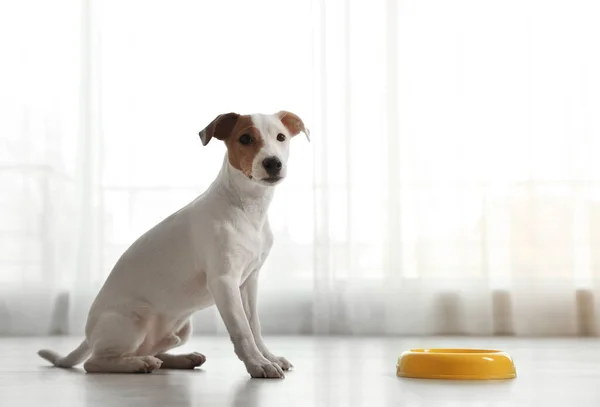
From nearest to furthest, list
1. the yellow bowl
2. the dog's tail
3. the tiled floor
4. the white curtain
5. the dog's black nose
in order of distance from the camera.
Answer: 1. the tiled floor
2. the yellow bowl
3. the dog's black nose
4. the dog's tail
5. the white curtain

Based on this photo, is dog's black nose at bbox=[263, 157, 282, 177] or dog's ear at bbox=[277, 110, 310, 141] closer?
dog's black nose at bbox=[263, 157, 282, 177]

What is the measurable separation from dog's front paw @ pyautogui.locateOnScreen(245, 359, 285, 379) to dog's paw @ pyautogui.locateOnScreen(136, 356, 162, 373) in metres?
0.30

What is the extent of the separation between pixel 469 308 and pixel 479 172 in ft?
2.10

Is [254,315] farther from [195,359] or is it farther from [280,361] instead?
[195,359]

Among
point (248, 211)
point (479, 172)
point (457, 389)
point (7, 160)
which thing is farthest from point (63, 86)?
point (457, 389)

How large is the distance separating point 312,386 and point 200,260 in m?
0.47

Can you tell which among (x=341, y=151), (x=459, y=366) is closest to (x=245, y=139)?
(x=459, y=366)

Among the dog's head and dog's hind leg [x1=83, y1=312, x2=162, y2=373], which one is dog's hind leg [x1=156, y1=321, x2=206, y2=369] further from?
the dog's head

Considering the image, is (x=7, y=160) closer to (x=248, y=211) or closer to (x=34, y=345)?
(x=34, y=345)

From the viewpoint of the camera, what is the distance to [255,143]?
2174 millimetres

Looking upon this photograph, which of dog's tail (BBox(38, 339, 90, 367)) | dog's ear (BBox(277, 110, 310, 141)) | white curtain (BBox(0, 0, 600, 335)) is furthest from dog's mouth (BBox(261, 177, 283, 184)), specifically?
white curtain (BBox(0, 0, 600, 335))

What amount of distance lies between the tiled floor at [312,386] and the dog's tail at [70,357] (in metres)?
0.03

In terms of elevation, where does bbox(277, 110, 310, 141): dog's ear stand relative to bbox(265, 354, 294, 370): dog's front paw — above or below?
above

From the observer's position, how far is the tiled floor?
1.62 metres
